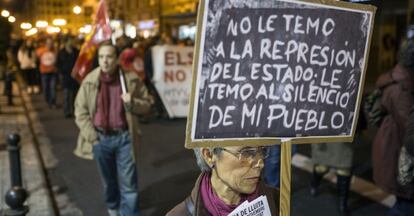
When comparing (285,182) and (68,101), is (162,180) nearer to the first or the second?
(285,182)

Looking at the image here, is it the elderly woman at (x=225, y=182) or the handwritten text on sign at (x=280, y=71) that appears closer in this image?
the handwritten text on sign at (x=280, y=71)

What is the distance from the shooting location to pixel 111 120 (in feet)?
15.8

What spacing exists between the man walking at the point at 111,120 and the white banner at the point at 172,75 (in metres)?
6.29

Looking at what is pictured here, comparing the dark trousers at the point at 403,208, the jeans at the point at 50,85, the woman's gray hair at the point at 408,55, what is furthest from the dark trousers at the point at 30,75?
the dark trousers at the point at 403,208

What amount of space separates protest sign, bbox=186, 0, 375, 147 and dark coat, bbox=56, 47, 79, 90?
9.92m

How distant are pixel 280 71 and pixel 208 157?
1.64 feet

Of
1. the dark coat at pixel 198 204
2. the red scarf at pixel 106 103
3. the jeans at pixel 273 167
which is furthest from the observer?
the jeans at pixel 273 167

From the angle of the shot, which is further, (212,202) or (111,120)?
(111,120)

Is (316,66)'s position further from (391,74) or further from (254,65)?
(391,74)

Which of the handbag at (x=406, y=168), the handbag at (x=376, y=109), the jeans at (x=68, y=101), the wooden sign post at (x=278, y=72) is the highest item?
the wooden sign post at (x=278, y=72)

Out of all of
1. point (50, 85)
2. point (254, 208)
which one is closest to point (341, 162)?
point (254, 208)

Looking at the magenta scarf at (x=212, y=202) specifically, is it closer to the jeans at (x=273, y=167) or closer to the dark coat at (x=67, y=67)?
the jeans at (x=273, y=167)

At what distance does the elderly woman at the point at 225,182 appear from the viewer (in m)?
2.26

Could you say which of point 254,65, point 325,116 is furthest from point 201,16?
point 325,116
